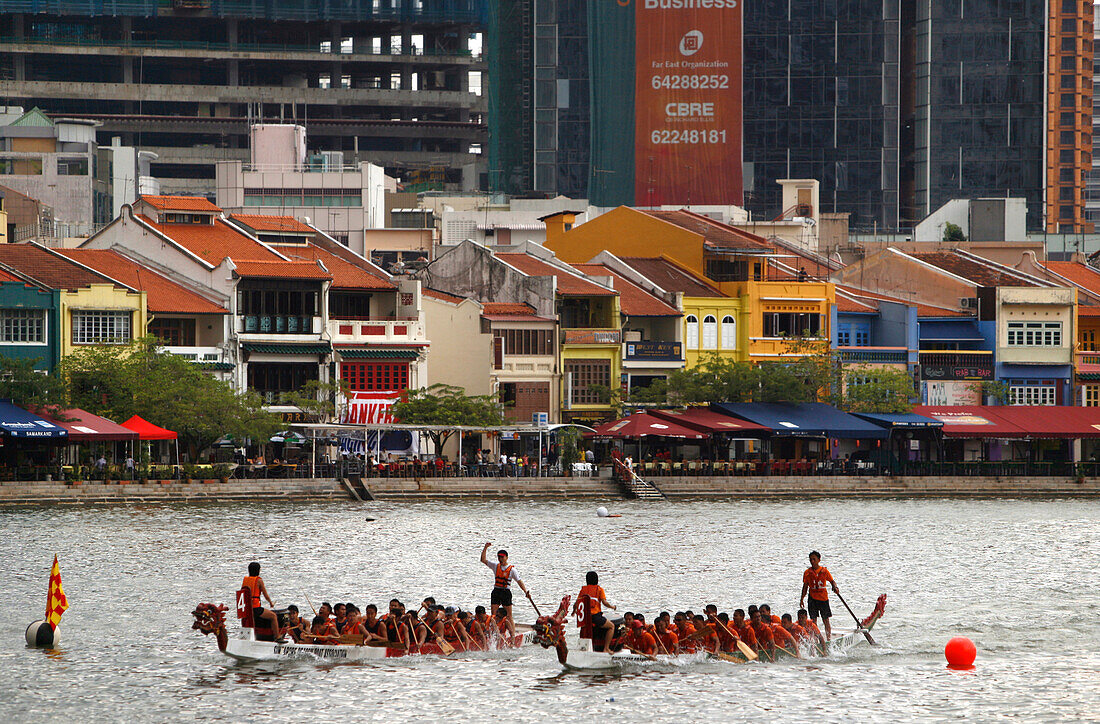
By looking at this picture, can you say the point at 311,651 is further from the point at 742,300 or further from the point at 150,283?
the point at 742,300

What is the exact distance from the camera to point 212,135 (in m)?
187

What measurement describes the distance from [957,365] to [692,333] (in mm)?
14884

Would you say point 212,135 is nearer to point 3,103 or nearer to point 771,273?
point 3,103

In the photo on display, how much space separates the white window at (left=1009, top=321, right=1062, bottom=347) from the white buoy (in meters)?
69.2

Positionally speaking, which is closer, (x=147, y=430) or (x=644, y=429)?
(x=147, y=430)

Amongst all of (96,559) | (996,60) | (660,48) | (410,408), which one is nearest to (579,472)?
(410,408)

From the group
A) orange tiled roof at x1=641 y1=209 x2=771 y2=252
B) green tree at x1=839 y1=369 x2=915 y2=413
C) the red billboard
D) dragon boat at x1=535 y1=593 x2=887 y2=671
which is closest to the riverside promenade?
green tree at x1=839 y1=369 x2=915 y2=413

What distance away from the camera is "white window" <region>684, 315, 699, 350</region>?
318 ft

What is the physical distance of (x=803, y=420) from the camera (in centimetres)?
8706

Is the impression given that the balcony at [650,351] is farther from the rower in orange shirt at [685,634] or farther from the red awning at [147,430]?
the rower in orange shirt at [685,634]

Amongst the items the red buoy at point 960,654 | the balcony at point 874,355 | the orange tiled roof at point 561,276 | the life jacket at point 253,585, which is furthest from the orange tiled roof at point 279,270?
the red buoy at point 960,654

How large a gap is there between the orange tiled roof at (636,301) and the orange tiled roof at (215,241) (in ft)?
59.5

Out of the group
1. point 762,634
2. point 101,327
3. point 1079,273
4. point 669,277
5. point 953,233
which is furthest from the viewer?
point 953,233

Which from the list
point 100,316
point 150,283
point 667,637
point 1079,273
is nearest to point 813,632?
point 667,637
